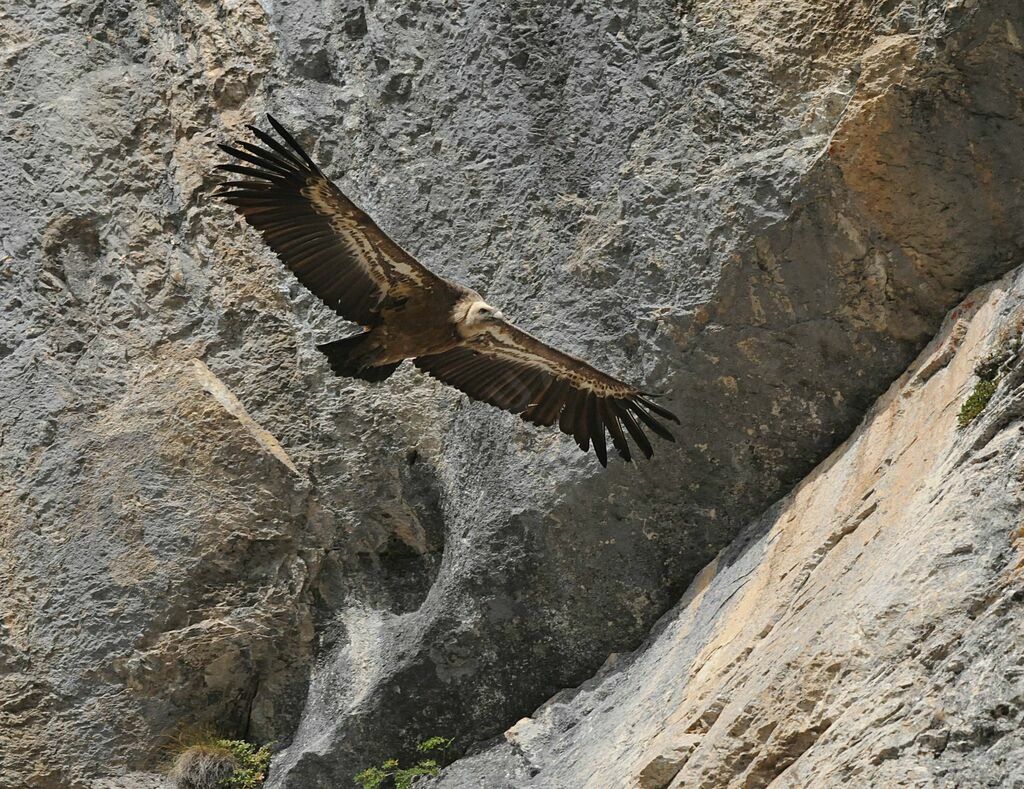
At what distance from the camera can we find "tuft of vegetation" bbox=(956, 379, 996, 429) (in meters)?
5.70

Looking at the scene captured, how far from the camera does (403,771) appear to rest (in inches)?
319

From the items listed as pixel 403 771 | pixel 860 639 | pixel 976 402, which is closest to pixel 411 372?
pixel 403 771

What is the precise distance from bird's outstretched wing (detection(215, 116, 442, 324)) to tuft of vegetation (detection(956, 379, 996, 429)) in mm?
3033

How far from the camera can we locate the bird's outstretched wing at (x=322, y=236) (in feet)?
24.3

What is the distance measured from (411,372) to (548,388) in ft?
4.17

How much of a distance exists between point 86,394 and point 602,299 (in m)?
3.50

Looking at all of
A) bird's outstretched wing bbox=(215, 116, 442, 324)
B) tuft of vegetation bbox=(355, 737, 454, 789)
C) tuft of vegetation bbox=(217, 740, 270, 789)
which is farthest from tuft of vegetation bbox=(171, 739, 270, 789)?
bird's outstretched wing bbox=(215, 116, 442, 324)

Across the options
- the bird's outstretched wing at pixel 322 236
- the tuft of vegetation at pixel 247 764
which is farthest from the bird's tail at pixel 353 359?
the tuft of vegetation at pixel 247 764

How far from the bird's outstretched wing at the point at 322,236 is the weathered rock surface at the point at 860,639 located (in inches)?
92.9

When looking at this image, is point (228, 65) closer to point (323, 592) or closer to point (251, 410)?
point (251, 410)

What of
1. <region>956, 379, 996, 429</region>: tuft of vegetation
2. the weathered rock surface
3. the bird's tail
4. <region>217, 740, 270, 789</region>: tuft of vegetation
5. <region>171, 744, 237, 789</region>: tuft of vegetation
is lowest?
the weathered rock surface

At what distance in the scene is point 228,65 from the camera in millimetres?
9828

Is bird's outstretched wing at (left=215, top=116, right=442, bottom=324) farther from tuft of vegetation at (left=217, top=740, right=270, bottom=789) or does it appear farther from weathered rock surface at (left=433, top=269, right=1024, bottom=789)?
tuft of vegetation at (left=217, top=740, right=270, bottom=789)

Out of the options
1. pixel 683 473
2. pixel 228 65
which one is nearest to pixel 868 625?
pixel 683 473
